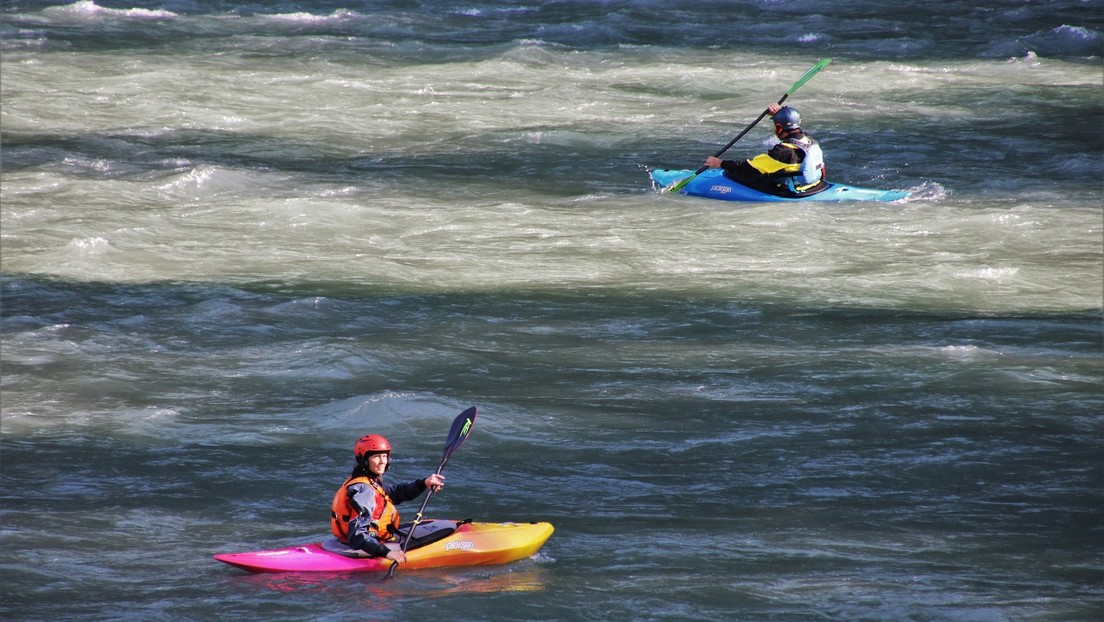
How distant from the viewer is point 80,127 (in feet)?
53.3

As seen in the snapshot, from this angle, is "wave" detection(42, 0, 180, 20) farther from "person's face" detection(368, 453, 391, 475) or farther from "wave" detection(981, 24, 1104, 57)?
"person's face" detection(368, 453, 391, 475)

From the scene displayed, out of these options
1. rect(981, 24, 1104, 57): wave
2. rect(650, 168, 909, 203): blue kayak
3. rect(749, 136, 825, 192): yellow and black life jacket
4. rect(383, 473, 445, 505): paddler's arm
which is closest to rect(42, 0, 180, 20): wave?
rect(981, 24, 1104, 57): wave

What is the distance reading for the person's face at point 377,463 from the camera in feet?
19.1

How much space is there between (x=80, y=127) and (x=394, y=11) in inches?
370

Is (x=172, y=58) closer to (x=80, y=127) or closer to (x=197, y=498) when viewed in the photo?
(x=80, y=127)

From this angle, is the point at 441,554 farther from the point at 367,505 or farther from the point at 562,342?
the point at 562,342

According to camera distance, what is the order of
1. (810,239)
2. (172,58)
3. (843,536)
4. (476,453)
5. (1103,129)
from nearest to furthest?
(843,536)
(476,453)
(810,239)
(1103,129)
(172,58)

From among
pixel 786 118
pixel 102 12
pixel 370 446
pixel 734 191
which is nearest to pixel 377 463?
pixel 370 446

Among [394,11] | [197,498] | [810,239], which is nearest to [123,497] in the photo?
[197,498]

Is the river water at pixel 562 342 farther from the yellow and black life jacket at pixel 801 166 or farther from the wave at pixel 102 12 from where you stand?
the wave at pixel 102 12

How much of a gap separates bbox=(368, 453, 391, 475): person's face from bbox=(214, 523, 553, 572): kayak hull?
1.13ft

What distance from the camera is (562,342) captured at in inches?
360

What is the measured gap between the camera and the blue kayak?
41.6 feet

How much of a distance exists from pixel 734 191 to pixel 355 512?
303 inches
